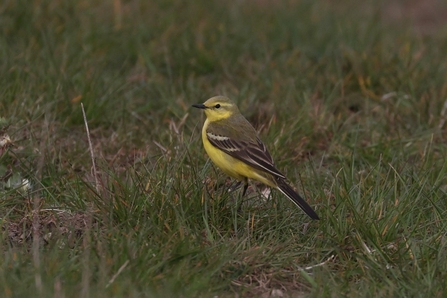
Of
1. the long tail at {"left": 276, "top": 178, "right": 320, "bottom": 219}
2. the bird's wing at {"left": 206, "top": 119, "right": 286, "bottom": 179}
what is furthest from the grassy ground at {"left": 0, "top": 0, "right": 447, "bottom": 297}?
the bird's wing at {"left": 206, "top": 119, "right": 286, "bottom": 179}

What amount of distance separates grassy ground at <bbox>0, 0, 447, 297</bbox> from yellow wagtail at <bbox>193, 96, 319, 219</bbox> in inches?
6.9

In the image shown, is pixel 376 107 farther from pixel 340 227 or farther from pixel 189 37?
pixel 340 227

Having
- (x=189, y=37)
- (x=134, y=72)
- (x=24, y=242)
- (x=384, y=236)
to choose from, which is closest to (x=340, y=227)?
(x=384, y=236)

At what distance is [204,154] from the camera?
20.4ft

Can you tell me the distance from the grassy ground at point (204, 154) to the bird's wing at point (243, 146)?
253 mm

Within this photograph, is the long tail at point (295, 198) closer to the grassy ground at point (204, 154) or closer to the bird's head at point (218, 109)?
the grassy ground at point (204, 154)

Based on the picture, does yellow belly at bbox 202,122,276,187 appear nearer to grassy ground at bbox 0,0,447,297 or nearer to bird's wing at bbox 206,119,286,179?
bird's wing at bbox 206,119,286,179

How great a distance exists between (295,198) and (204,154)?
1.36 metres

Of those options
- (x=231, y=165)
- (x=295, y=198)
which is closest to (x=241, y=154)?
(x=231, y=165)

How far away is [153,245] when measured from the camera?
4484mm

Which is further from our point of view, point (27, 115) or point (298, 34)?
point (298, 34)

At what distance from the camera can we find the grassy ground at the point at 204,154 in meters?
4.45

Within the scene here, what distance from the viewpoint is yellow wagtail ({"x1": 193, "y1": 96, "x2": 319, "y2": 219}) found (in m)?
5.31

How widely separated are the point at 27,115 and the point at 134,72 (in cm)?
180
